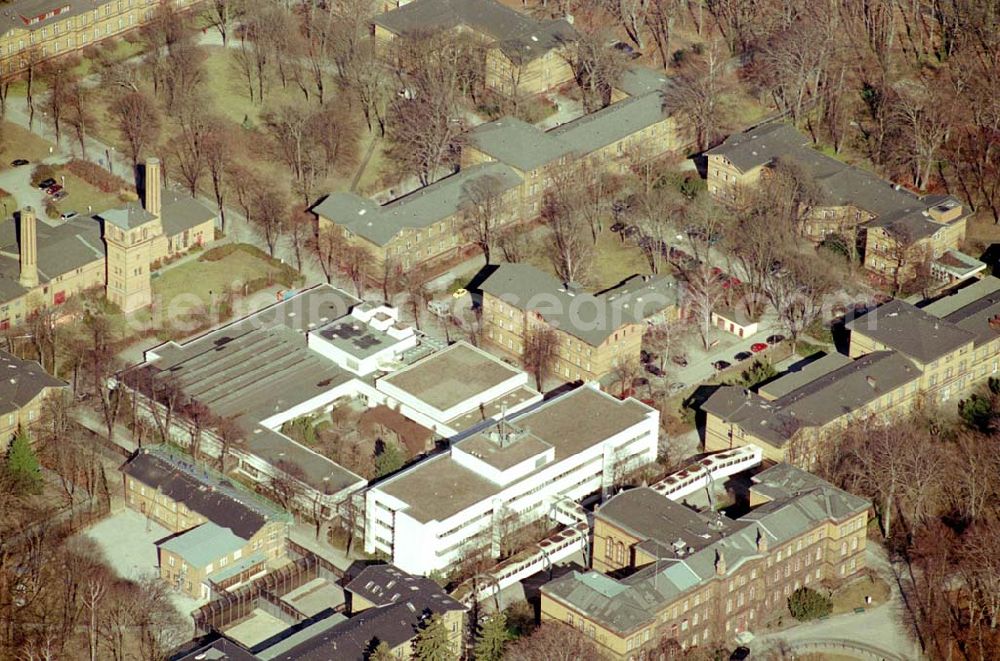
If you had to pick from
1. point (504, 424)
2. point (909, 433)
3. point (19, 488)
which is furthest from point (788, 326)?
point (19, 488)

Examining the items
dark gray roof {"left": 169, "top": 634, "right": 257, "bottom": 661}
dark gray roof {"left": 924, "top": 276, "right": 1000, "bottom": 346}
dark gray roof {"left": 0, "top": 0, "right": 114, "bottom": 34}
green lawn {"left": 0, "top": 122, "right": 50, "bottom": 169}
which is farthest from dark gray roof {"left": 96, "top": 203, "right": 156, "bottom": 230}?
dark gray roof {"left": 924, "top": 276, "right": 1000, "bottom": 346}

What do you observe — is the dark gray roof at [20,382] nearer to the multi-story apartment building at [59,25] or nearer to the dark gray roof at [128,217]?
the dark gray roof at [128,217]

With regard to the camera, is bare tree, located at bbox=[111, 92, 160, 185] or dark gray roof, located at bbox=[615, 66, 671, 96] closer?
bare tree, located at bbox=[111, 92, 160, 185]

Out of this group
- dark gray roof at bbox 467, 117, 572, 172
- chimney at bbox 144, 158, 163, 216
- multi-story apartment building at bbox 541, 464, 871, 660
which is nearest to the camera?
multi-story apartment building at bbox 541, 464, 871, 660

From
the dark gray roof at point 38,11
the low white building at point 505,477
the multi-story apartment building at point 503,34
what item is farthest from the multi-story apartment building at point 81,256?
the multi-story apartment building at point 503,34

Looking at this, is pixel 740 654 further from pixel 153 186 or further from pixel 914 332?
pixel 153 186

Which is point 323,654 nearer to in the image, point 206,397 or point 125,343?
point 206,397

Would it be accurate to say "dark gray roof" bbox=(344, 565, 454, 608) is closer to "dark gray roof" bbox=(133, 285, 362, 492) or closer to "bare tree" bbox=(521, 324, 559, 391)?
"dark gray roof" bbox=(133, 285, 362, 492)
